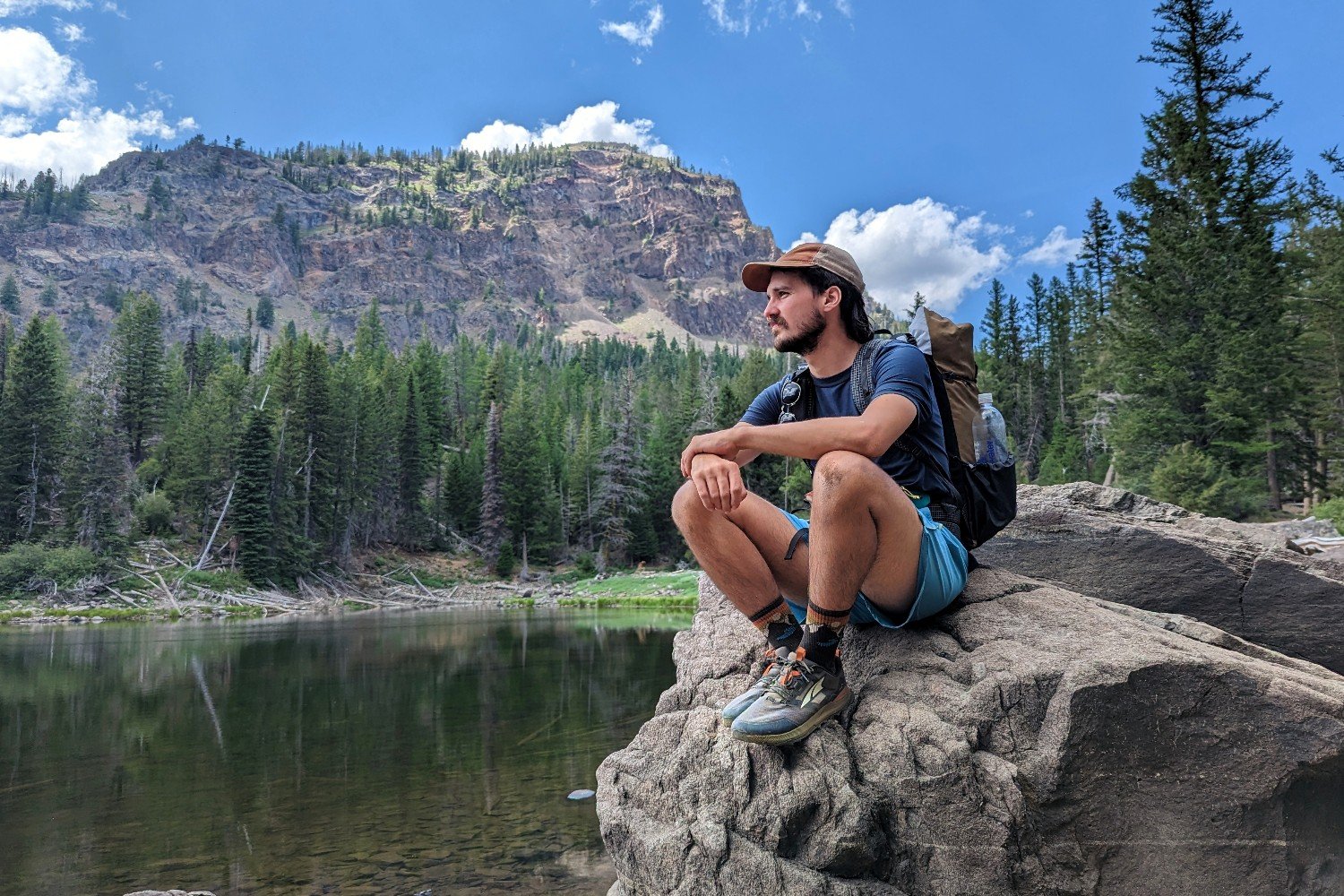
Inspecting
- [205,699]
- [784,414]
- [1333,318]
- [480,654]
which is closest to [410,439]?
[480,654]

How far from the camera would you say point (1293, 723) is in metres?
2.96

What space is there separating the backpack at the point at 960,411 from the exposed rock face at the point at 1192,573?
5.52 ft

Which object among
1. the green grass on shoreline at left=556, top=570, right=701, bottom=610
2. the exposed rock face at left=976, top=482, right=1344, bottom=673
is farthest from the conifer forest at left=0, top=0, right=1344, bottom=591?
the exposed rock face at left=976, top=482, right=1344, bottom=673

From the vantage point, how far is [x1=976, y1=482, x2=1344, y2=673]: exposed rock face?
4844 millimetres

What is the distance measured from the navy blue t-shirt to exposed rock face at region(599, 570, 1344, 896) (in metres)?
0.90

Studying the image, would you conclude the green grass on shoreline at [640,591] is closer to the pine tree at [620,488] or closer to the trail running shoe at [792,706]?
the pine tree at [620,488]

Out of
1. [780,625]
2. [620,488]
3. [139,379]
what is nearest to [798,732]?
[780,625]

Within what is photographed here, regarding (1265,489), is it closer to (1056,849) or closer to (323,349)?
(1056,849)

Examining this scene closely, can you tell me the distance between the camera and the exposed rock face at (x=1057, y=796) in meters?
2.95

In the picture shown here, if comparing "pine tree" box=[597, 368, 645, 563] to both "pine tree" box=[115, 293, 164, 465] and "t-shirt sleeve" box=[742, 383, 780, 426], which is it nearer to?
"pine tree" box=[115, 293, 164, 465]

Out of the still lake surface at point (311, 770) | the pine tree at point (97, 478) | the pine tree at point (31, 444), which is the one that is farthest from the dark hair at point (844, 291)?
the pine tree at point (31, 444)

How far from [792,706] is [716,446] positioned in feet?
3.61

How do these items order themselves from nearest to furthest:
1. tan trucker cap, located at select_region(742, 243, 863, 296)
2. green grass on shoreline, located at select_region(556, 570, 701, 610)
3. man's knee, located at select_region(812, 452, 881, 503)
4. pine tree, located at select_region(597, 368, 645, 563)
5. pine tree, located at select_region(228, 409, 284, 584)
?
1. man's knee, located at select_region(812, 452, 881, 503)
2. tan trucker cap, located at select_region(742, 243, 863, 296)
3. green grass on shoreline, located at select_region(556, 570, 701, 610)
4. pine tree, located at select_region(228, 409, 284, 584)
5. pine tree, located at select_region(597, 368, 645, 563)

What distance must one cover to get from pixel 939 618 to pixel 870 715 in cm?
71
